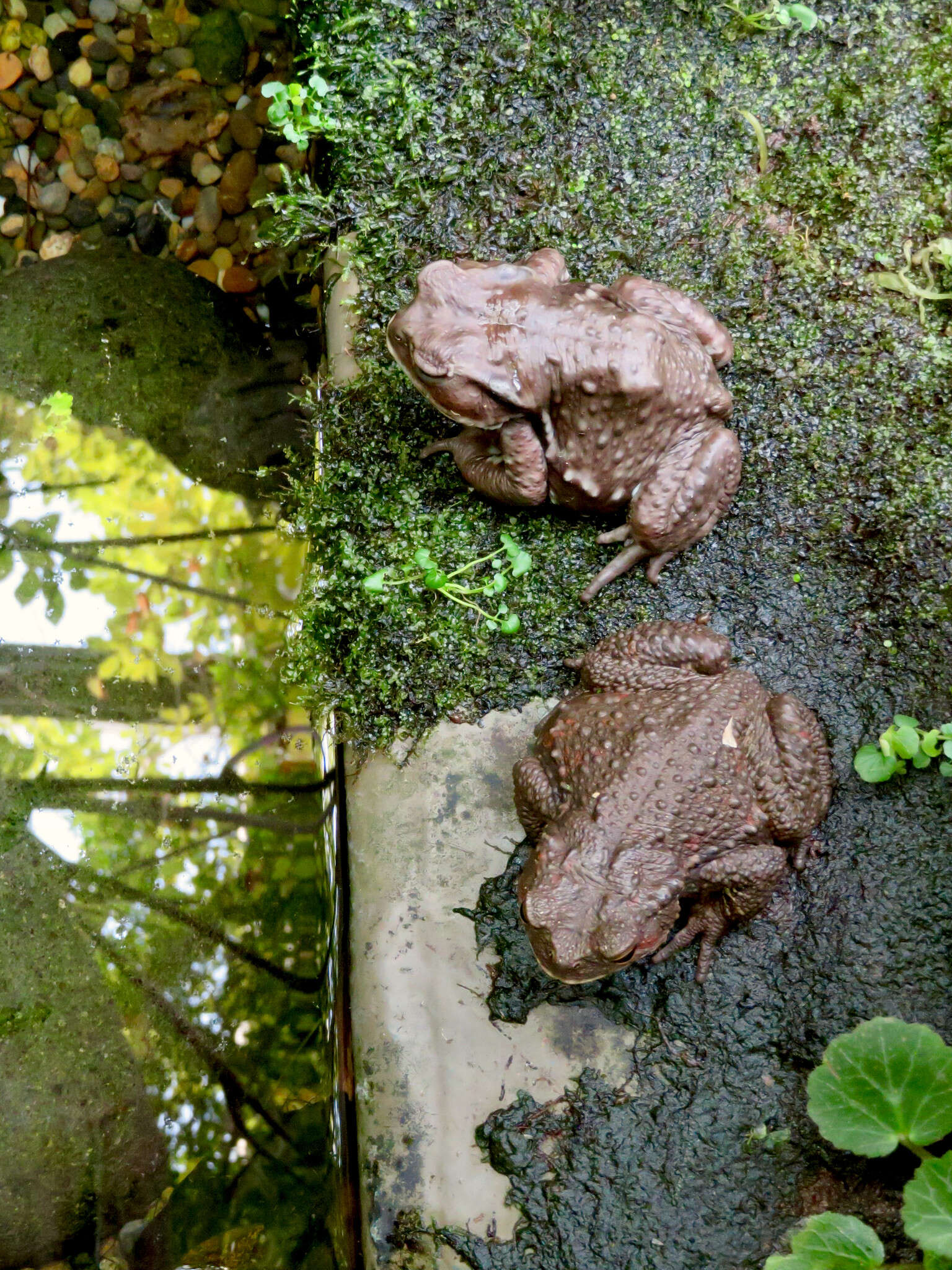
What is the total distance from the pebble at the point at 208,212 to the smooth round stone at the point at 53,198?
66 centimetres

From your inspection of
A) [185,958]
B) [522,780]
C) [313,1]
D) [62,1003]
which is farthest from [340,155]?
[62,1003]

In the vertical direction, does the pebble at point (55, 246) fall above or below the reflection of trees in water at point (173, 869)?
above

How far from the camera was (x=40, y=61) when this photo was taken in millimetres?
4316

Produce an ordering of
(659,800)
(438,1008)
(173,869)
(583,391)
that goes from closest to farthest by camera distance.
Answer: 1. (659,800)
2. (583,391)
3. (438,1008)
4. (173,869)

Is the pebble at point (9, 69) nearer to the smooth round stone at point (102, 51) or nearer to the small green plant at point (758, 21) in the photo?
the smooth round stone at point (102, 51)

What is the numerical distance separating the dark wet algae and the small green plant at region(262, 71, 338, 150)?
10 centimetres

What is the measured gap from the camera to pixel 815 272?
320 centimetres

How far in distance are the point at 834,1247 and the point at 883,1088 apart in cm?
43

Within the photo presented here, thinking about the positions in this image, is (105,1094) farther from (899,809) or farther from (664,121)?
(664,121)

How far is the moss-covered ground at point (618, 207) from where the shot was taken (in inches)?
125

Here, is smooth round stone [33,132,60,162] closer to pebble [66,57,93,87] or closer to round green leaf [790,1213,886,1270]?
pebble [66,57,93,87]

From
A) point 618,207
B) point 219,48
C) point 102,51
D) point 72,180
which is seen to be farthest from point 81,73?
point 618,207

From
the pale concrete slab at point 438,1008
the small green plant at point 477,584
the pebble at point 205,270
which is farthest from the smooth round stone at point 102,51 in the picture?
the pale concrete slab at point 438,1008

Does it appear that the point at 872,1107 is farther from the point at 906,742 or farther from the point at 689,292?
the point at 689,292
